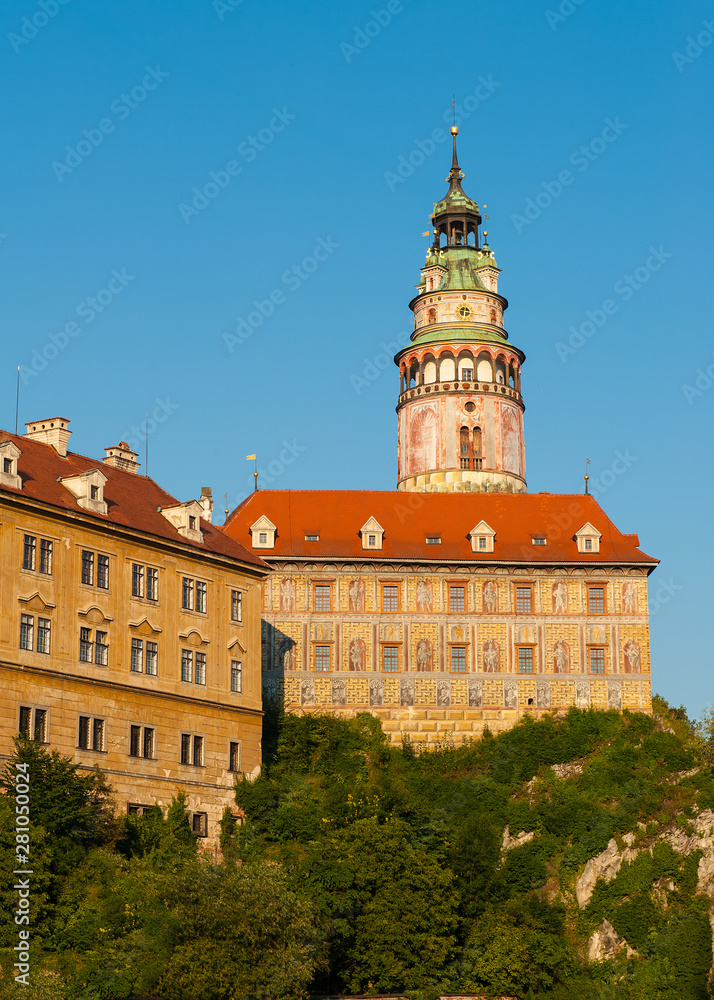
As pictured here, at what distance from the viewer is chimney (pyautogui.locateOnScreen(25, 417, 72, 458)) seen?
6556 cm

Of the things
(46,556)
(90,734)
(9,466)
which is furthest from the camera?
(46,556)

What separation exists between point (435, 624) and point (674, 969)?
879 inches

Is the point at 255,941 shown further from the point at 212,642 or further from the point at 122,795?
the point at 212,642

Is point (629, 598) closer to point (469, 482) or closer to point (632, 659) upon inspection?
point (632, 659)

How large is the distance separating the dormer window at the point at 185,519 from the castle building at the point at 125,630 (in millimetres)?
57

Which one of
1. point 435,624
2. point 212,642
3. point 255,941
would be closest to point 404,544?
point 435,624

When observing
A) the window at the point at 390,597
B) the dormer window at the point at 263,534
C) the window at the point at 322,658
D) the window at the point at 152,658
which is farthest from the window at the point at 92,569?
the window at the point at 390,597

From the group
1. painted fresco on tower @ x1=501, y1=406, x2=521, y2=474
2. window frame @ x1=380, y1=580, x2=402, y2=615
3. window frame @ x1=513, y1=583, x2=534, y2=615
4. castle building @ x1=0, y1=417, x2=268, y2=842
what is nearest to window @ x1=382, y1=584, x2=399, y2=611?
window frame @ x1=380, y1=580, x2=402, y2=615

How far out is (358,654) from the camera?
250 ft

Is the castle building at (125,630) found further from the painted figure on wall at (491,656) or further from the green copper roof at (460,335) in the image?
the green copper roof at (460,335)

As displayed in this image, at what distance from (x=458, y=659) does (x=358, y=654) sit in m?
4.66

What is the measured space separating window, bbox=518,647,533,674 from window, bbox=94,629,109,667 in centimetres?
2310

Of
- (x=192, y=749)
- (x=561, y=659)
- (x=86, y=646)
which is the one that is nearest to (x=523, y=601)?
(x=561, y=659)

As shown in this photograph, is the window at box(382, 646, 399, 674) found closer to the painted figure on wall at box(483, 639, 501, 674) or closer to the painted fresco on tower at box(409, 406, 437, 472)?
the painted figure on wall at box(483, 639, 501, 674)
